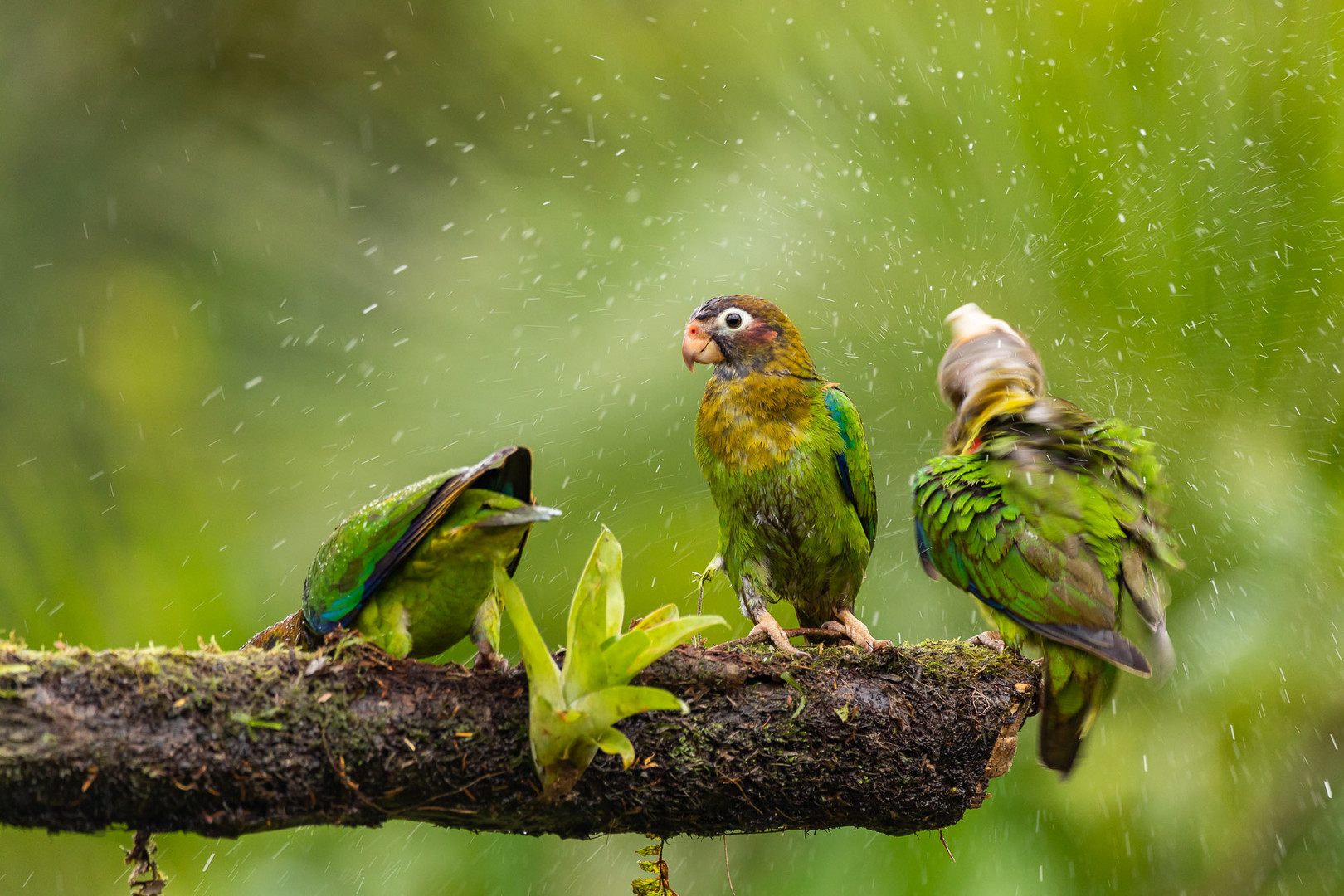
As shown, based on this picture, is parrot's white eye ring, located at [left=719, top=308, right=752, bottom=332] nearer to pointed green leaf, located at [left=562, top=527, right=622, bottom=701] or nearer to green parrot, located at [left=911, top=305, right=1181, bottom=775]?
green parrot, located at [left=911, top=305, right=1181, bottom=775]

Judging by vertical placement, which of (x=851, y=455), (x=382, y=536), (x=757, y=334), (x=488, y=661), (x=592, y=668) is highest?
(x=382, y=536)

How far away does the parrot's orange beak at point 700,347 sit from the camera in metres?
3.55

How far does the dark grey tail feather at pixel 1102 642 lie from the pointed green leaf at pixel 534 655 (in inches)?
68.8

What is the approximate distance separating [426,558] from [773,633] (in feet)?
3.85

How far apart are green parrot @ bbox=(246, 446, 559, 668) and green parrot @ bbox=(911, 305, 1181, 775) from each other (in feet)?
5.48

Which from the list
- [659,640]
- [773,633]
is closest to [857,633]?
[773,633]

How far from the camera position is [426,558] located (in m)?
2.54

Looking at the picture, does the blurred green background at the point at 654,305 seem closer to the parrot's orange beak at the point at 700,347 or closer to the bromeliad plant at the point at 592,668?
the parrot's orange beak at the point at 700,347

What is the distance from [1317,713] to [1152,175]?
8.99ft

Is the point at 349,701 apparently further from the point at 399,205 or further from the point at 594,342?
the point at 399,205

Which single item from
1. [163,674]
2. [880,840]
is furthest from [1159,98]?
[163,674]

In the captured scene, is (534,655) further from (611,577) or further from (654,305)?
(654,305)

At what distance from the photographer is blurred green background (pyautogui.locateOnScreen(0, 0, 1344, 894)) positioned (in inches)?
180

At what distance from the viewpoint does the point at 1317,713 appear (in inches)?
176
